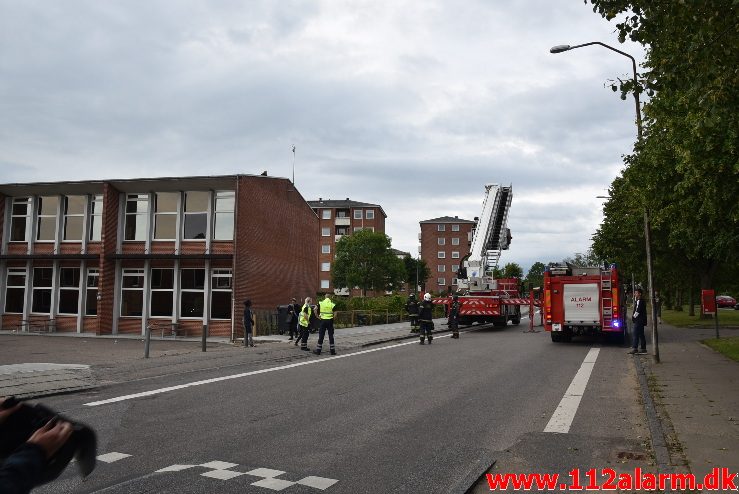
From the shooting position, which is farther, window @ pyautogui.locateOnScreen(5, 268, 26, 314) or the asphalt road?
window @ pyautogui.locateOnScreen(5, 268, 26, 314)

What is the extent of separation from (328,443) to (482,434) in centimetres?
178

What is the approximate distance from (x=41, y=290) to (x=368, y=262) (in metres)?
57.4

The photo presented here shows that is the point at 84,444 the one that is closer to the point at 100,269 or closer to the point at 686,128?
the point at 686,128

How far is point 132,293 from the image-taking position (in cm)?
2717

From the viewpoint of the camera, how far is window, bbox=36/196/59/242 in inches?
1138

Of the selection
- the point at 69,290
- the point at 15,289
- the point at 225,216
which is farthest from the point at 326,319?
the point at 15,289

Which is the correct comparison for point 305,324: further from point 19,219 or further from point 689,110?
point 19,219

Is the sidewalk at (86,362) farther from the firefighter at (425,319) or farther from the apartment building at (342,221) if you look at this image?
the apartment building at (342,221)

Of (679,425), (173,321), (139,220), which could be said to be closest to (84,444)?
(679,425)

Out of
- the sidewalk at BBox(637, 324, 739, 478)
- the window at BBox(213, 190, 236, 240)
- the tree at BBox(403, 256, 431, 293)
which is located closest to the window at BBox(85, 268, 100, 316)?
the window at BBox(213, 190, 236, 240)

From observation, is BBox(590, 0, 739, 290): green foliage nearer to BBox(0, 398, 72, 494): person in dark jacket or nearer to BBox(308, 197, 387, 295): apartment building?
BBox(0, 398, 72, 494): person in dark jacket

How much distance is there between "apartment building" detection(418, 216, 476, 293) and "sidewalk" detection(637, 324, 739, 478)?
Result: 91564mm

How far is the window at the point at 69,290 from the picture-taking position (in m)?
28.1

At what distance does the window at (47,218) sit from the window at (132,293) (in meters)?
4.95
